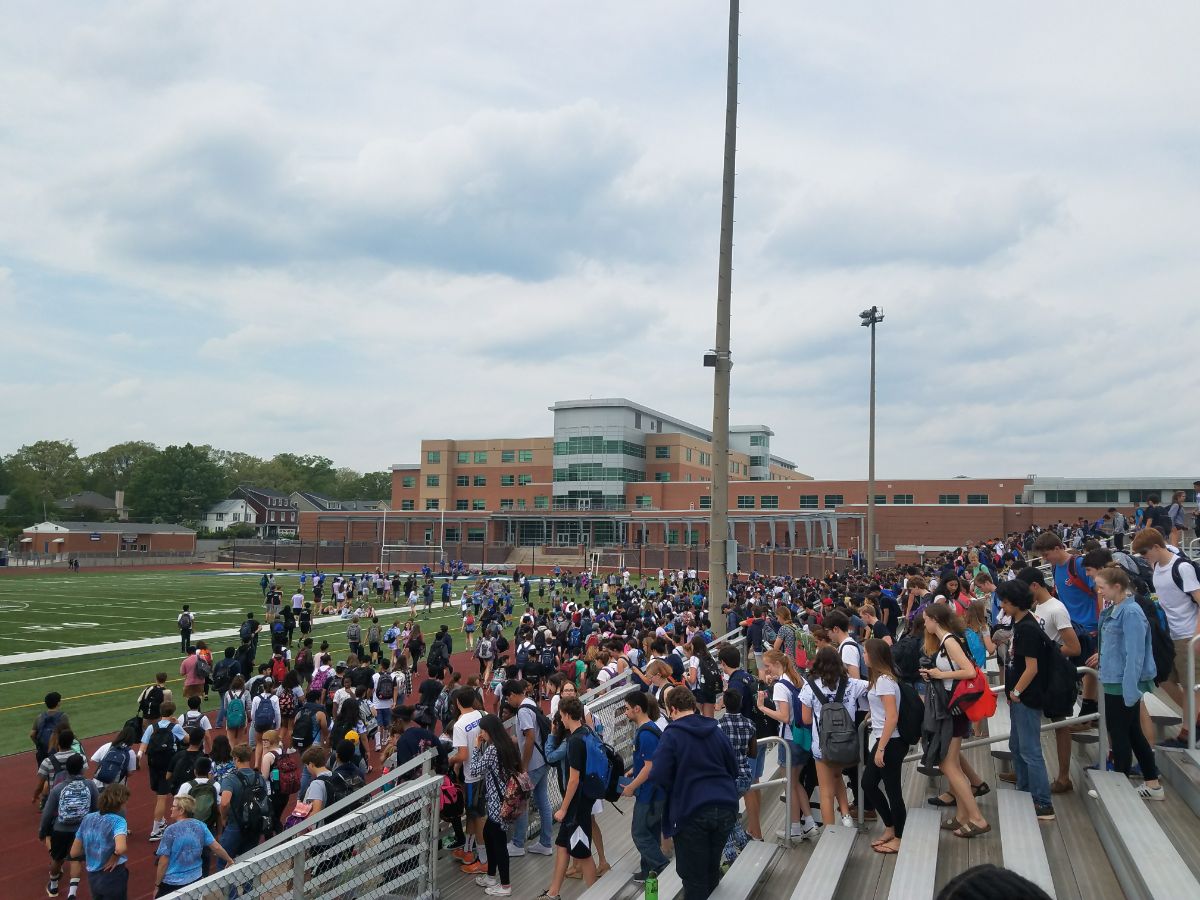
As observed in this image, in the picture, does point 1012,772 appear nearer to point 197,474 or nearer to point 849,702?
point 849,702

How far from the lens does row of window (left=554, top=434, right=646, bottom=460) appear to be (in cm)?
8944

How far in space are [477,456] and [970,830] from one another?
Result: 306 ft

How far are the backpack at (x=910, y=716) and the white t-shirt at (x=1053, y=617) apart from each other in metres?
1.33

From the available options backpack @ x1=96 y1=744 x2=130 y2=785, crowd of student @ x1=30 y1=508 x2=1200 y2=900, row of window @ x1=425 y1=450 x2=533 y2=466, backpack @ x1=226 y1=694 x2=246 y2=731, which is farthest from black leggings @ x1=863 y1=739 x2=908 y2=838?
row of window @ x1=425 y1=450 x2=533 y2=466

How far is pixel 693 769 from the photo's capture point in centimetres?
539

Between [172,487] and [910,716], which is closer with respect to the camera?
[910,716]

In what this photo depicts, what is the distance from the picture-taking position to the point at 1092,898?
5.36 m

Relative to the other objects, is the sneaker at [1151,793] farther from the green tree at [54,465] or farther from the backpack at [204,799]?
the green tree at [54,465]

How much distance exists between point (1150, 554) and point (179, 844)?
8.20 metres

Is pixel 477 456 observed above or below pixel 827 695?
above

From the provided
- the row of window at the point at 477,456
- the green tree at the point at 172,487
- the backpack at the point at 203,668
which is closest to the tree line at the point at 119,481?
the green tree at the point at 172,487

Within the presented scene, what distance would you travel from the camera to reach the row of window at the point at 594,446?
293 ft

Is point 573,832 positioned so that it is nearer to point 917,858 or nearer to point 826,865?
point 826,865

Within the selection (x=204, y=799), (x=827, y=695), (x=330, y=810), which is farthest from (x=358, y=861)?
(x=827, y=695)
